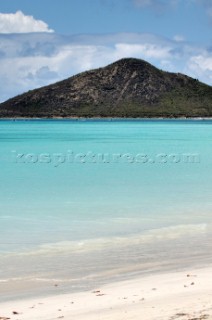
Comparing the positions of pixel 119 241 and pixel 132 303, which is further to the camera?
pixel 119 241

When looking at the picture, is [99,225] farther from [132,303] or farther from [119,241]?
[132,303]

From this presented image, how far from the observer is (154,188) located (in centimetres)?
2242

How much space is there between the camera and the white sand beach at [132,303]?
6.62 metres

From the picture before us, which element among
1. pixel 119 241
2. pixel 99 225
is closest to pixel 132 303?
pixel 119 241

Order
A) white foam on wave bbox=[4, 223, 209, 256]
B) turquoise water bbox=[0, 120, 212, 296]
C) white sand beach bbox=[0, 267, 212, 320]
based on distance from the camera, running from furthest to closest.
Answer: white foam on wave bbox=[4, 223, 209, 256] < turquoise water bbox=[0, 120, 212, 296] < white sand beach bbox=[0, 267, 212, 320]

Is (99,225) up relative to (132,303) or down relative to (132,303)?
up

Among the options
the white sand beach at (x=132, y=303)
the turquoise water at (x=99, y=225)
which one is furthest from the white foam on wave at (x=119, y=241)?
the white sand beach at (x=132, y=303)

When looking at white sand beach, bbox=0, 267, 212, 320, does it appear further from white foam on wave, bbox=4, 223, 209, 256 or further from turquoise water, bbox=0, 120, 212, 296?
white foam on wave, bbox=4, 223, 209, 256

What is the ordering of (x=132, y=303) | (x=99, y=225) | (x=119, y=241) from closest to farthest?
(x=132, y=303) → (x=119, y=241) → (x=99, y=225)

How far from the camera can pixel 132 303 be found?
7.18 metres

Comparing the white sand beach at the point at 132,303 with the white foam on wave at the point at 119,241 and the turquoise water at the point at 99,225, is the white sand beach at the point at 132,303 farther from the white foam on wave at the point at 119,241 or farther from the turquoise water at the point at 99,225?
the white foam on wave at the point at 119,241

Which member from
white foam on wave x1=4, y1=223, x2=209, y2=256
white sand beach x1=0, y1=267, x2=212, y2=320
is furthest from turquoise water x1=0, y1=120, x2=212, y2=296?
white sand beach x1=0, y1=267, x2=212, y2=320

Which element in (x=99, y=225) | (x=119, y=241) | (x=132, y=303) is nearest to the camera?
(x=132, y=303)

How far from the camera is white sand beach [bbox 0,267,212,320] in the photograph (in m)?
6.62
